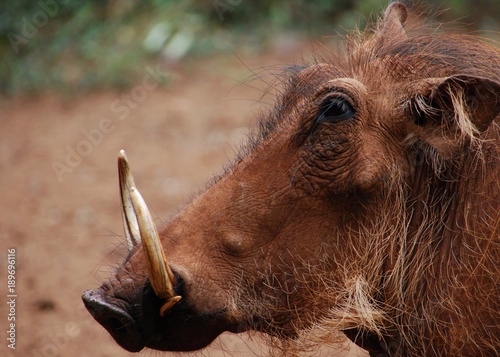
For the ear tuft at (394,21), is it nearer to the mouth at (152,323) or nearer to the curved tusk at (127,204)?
the curved tusk at (127,204)

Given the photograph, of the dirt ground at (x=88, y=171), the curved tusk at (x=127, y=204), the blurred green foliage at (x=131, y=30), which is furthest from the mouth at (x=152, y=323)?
the blurred green foliage at (x=131, y=30)

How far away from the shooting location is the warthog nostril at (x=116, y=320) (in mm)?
2621

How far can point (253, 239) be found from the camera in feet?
9.15

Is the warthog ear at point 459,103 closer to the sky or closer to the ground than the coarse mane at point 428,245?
closer to the sky

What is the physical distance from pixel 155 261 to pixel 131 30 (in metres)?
8.38

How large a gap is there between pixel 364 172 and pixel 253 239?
1.55 feet

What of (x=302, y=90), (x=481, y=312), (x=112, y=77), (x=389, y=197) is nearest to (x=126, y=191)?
(x=302, y=90)

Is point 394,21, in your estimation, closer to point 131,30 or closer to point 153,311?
point 153,311

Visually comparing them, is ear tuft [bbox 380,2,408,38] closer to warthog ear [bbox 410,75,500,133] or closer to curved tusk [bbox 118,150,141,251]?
warthog ear [bbox 410,75,500,133]

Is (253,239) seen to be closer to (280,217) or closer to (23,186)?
(280,217)

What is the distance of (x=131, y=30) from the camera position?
1052 cm

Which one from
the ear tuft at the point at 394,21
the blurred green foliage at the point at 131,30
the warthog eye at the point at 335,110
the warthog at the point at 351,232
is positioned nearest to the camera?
the warthog at the point at 351,232

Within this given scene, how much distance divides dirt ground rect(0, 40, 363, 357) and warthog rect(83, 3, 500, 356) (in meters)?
1.92

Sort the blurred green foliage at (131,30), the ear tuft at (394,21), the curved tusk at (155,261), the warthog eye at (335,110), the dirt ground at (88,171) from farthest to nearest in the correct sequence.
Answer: the blurred green foliage at (131,30) → the dirt ground at (88,171) → the ear tuft at (394,21) → the warthog eye at (335,110) → the curved tusk at (155,261)
